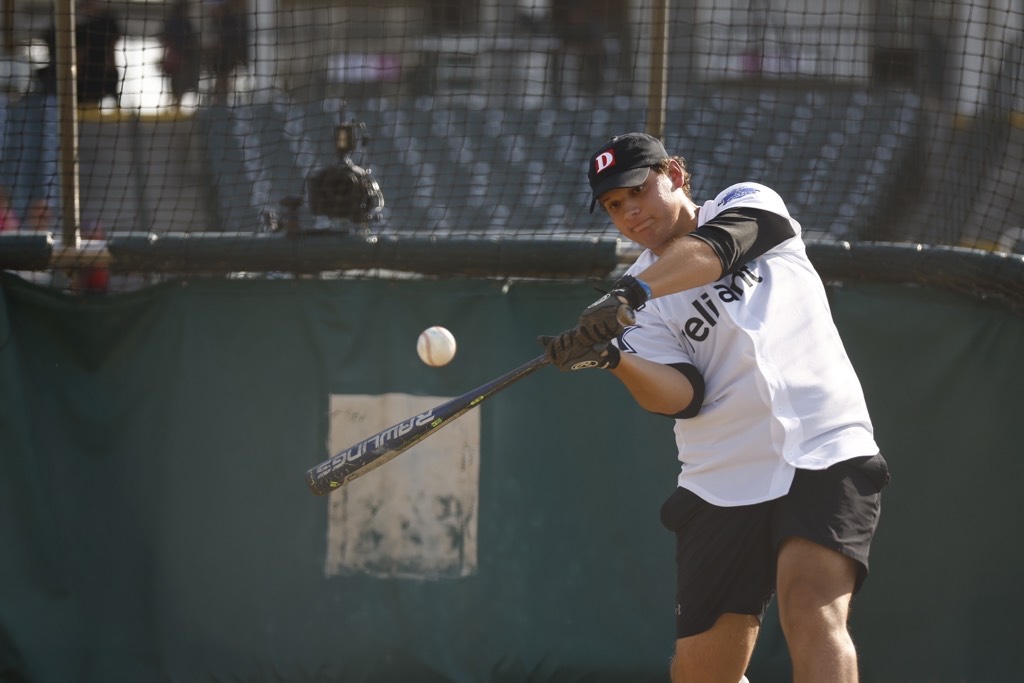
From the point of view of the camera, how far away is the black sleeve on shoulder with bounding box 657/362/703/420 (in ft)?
10.9

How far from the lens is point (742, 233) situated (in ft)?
10.2

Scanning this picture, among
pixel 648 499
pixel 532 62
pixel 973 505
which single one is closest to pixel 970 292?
pixel 973 505

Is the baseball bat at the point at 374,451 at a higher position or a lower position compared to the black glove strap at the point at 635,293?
lower

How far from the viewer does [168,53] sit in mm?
7992

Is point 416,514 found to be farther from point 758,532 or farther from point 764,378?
point 764,378

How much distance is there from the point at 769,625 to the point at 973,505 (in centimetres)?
89

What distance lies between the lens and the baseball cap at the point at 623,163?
326cm

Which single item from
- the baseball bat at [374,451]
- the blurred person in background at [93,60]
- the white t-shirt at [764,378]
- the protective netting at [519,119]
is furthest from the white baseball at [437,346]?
the blurred person in background at [93,60]

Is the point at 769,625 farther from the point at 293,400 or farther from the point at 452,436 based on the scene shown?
the point at 293,400

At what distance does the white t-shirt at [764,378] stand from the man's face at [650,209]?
0.10 m

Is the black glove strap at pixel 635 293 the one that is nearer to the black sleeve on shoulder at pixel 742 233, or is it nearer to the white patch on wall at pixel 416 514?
the black sleeve on shoulder at pixel 742 233

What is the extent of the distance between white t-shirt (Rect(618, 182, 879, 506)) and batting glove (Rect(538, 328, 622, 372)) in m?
0.23

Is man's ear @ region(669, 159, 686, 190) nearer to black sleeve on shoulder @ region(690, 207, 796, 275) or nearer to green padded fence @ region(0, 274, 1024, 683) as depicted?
black sleeve on shoulder @ region(690, 207, 796, 275)

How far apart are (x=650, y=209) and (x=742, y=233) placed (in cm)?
32
